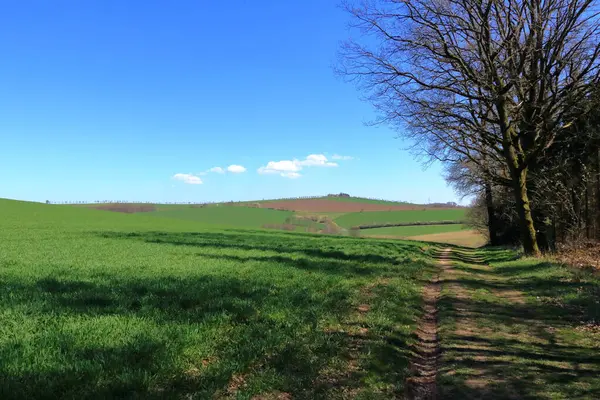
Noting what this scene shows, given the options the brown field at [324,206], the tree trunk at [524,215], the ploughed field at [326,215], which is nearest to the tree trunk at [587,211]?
the tree trunk at [524,215]

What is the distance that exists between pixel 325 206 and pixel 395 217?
17.3 m

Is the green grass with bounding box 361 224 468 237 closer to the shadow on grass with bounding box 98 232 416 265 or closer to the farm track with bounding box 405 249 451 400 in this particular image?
the shadow on grass with bounding box 98 232 416 265

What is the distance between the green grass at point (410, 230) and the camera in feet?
249

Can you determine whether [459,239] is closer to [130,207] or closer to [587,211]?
[587,211]

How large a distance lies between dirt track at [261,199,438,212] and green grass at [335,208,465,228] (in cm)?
513

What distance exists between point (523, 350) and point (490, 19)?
15.5m

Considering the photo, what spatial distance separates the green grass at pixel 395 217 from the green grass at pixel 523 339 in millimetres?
70707

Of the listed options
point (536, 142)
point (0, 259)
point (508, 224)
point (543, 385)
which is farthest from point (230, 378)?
point (508, 224)

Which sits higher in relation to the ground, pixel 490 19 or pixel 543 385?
pixel 490 19

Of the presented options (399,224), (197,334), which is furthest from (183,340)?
(399,224)

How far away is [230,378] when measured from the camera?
4.68 m

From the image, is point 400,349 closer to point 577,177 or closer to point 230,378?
point 230,378

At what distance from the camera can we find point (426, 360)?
5961 mm

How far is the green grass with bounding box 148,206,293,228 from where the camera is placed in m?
80.2
